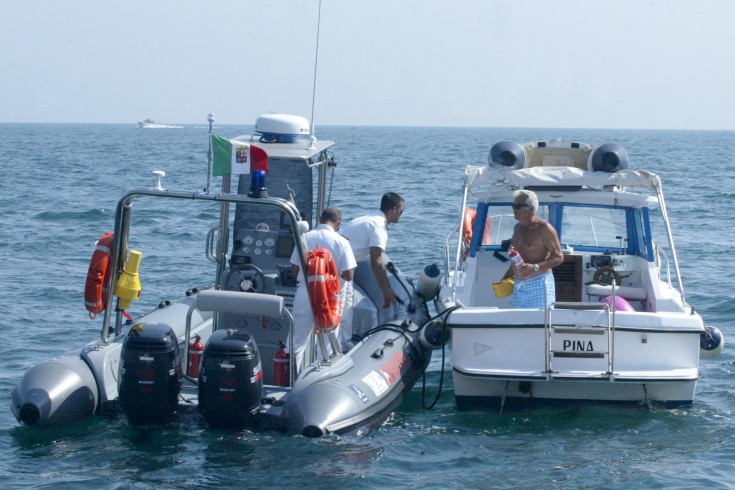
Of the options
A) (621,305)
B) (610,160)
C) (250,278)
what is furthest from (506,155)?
(250,278)

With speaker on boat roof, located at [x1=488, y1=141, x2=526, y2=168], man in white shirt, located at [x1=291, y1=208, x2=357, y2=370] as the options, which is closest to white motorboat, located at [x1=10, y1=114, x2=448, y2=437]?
man in white shirt, located at [x1=291, y1=208, x2=357, y2=370]

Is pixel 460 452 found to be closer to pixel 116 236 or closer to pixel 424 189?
pixel 116 236

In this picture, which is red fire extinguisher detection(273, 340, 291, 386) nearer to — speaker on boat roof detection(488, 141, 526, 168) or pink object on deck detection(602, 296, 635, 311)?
pink object on deck detection(602, 296, 635, 311)

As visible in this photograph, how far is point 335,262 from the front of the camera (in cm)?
831

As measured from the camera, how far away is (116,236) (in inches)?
301

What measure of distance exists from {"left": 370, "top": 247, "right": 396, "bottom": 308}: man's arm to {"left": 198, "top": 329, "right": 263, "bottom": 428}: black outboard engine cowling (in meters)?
2.41

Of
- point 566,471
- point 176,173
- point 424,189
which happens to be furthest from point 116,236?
point 176,173

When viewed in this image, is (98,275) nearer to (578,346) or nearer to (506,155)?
(578,346)

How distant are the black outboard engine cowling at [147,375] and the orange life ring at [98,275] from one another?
72cm

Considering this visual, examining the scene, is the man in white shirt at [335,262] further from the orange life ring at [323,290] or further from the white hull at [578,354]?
the white hull at [578,354]

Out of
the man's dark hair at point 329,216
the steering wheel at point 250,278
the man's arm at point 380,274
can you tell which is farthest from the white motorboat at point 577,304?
the steering wheel at point 250,278

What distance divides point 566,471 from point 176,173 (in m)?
33.1

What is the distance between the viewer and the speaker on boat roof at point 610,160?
978 centimetres

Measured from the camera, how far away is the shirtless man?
840cm
